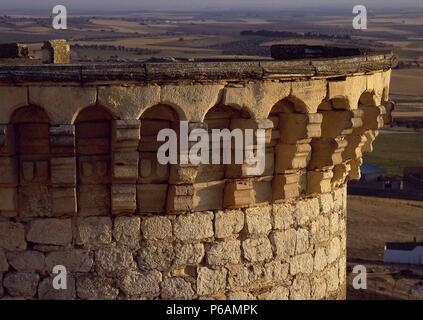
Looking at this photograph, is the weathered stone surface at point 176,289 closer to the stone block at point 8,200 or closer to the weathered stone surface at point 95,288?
the weathered stone surface at point 95,288

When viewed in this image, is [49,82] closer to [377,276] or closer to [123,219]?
[123,219]

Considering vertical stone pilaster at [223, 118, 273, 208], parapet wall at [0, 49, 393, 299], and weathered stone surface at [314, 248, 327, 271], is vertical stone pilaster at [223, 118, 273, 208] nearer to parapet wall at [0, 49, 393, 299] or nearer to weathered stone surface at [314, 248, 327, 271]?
parapet wall at [0, 49, 393, 299]

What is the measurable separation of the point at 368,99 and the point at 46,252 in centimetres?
312

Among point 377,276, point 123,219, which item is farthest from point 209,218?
point 377,276

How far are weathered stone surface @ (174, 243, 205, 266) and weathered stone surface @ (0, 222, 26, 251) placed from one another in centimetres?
121

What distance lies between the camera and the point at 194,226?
696 cm

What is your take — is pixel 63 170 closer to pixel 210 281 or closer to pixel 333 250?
pixel 210 281

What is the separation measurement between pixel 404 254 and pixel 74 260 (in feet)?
89.3

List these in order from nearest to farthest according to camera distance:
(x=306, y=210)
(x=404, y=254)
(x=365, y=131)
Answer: (x=306, y=210), (x=365, y=131), (x=404, y=254)

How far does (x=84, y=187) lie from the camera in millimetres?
6738

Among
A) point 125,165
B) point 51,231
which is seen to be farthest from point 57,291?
point 125,165

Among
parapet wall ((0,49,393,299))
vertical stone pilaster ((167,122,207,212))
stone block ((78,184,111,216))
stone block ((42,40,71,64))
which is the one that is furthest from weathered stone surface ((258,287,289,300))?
stone block ((42,40,71,64))

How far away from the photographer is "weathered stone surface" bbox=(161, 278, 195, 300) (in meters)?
6.90

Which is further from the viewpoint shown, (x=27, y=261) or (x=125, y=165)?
(x=27, y=261)
